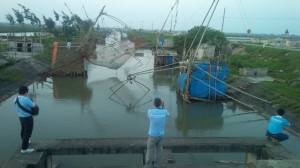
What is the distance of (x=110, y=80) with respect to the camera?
22.8 meters

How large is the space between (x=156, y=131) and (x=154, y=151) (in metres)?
0.47

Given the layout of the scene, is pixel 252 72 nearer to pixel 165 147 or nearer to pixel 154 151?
pixel 165 147

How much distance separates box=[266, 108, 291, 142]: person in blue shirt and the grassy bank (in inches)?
259

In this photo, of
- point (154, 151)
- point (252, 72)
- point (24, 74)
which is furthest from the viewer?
point (252, 72)

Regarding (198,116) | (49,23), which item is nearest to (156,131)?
(198,116)

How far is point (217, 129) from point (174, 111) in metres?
2.81

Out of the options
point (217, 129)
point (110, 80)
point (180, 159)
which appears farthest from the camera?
point (110, 80)

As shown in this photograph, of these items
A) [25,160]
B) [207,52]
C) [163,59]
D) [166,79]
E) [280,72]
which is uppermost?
[207,52]

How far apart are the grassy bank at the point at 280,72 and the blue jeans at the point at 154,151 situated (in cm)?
958

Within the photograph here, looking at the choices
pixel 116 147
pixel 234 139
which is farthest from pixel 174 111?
pixel 116 147

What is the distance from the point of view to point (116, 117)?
13695 mm

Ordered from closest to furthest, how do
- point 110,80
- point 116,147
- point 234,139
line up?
point 116,147, point 234,139, point 110,80

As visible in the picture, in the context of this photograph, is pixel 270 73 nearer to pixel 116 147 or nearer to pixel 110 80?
pixel 110 80

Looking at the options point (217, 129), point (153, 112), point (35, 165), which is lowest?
point (217, 129)
